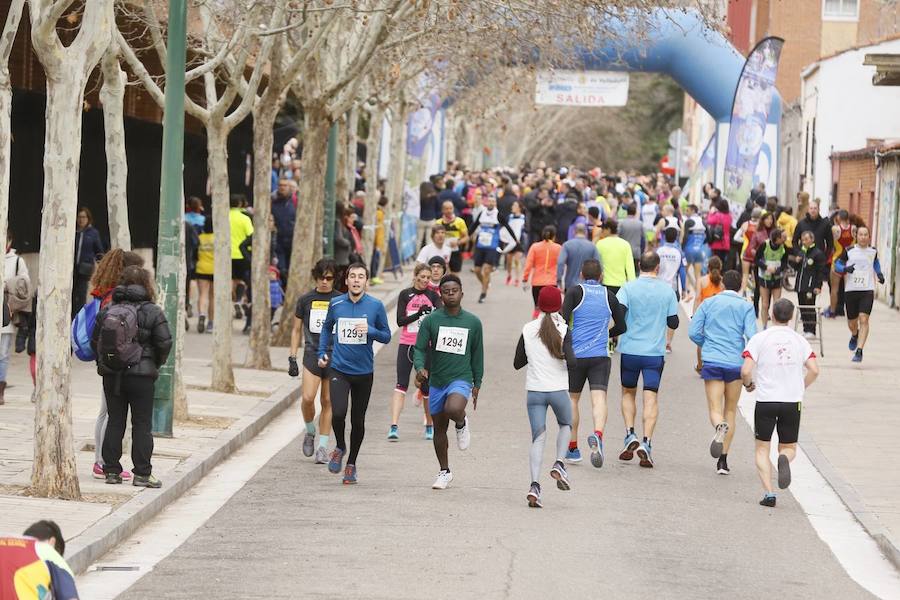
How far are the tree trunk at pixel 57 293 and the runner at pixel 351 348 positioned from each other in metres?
2.29

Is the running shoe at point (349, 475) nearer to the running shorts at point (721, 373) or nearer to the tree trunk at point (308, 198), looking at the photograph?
the running shorts at point (721, 373)

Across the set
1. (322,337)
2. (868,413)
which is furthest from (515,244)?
(322,337)

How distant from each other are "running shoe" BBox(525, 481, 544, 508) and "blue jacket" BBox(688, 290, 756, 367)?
8.21 ft

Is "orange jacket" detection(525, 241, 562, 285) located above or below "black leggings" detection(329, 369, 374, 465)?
above

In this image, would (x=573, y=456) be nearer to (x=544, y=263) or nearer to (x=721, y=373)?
(x=721, y=373)

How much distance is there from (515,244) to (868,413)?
606 inches

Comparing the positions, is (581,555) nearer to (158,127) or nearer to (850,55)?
(158,127)

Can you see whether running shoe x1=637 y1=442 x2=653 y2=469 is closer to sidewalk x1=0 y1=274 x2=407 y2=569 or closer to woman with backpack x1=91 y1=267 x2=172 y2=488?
sidewalk x1=0 y1=274 x2=407 y2=569

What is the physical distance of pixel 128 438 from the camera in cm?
1366

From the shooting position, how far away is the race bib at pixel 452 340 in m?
12.3

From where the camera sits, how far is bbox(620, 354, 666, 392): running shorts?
46.6ft

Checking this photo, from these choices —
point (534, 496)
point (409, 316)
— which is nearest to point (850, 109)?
point (409, 316)

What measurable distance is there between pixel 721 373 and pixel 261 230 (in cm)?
737

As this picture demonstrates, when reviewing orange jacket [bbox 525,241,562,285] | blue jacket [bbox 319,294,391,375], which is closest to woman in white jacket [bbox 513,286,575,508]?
blue jacket [bbox 319,294,391,375]
